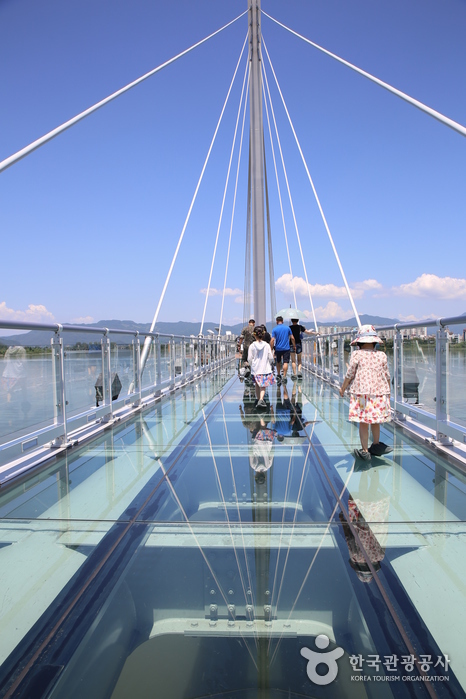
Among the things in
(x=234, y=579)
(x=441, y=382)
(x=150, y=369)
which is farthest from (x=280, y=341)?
(x=234, y=579)

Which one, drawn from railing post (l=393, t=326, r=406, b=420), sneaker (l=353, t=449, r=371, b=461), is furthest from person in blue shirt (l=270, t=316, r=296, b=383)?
sneaker (l=353, t=449, r=371, b=461)

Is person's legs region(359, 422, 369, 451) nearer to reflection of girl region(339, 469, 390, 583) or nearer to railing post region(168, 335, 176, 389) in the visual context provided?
reflection of girl region(339, 469, 390, 583)

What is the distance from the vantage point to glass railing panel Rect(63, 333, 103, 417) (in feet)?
16.7

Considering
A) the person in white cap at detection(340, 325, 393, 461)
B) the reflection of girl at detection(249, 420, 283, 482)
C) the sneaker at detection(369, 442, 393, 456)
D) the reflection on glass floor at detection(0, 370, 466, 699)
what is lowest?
the reflection on glass floor at detection(0, 370, 466, 699)

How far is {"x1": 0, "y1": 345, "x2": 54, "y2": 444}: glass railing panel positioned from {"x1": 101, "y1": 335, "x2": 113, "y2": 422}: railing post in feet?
4.78

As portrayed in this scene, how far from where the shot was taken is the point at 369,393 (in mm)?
4531

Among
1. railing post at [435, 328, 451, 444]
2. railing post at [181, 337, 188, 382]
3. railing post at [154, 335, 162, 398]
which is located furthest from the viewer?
railing post at [181, 337, 188, 382]

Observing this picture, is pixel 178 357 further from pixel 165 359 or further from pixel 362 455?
pixel 362 455

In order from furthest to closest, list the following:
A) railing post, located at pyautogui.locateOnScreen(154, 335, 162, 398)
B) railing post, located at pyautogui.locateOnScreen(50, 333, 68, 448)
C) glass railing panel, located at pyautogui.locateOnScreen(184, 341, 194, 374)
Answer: glass railing panel, located at pyautogui.locateOnScreen(184, 341, 194, 374), railing post, located at pyautogui.locateOnScreen(154, 335, 162, 398), railing post, located at pyautogui.locateOnScreen(50, 333, 68, 448)

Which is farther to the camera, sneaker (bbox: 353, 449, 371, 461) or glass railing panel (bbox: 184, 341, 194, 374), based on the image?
glass railing panel (bbox: 184, 341, 194, 374)

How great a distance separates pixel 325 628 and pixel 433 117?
6.98 meters

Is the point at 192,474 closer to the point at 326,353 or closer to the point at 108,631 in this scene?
the point at 108,631

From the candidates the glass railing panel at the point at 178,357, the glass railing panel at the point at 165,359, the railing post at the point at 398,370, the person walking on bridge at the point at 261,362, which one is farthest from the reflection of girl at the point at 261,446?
the glass railing panel at the point at 178,357

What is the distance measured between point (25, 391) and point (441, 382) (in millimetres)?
3772
